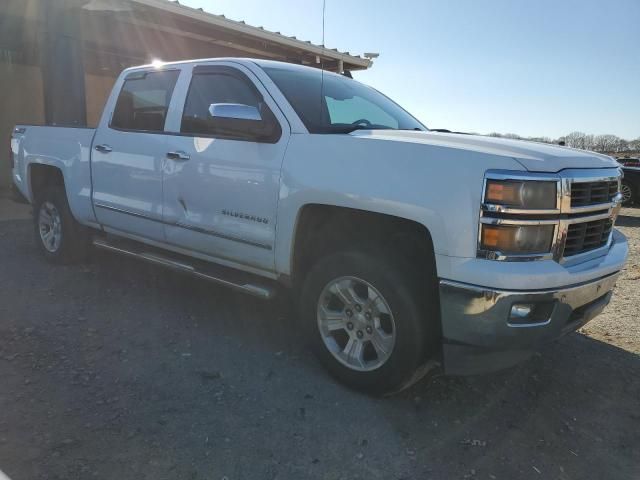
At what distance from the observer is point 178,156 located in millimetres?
4027

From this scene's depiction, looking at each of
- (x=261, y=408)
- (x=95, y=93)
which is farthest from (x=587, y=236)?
(x=95, y=93)

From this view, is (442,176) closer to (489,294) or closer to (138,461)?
(489,294)

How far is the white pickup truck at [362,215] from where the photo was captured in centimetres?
262

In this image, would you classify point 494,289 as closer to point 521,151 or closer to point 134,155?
point 521,151

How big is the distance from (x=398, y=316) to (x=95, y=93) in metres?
12.4

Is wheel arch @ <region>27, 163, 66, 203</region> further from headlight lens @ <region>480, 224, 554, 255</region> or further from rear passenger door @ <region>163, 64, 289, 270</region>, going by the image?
headlight lens @ <region>480, 224, 554, 255</region>

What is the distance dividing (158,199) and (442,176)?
251 centimetres

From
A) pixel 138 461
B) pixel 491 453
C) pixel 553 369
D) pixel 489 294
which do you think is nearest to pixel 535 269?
pixel 489 294

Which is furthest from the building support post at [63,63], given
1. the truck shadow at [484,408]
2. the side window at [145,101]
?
the truck shadow at [484,408]

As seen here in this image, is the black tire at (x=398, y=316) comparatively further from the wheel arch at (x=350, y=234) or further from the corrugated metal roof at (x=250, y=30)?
the corrugated metal roof at (x=250, y=30)

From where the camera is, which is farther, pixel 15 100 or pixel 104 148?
pixel 15 100

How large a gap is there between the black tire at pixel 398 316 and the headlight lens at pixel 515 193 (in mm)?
655

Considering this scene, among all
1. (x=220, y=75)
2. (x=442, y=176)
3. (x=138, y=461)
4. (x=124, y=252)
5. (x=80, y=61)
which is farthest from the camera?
(x=80, y=61)

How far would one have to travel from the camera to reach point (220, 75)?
4.04 metres
